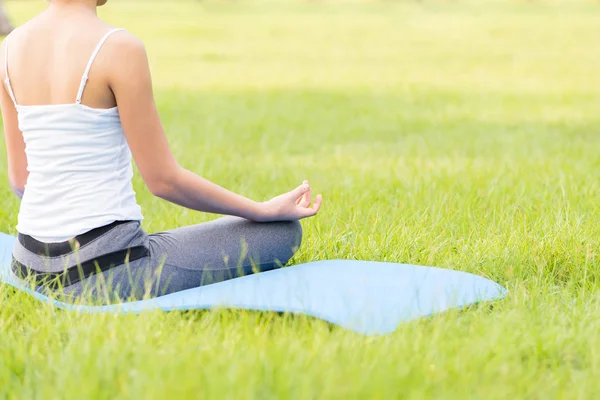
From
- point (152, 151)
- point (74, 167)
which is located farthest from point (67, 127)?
point (152, 151)

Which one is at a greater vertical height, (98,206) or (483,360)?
(98,206)

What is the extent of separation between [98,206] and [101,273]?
0.66 feet

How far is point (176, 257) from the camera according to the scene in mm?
2678

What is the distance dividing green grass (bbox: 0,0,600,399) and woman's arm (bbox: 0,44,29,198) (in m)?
0.43

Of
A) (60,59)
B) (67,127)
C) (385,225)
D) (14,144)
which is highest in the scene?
(60,59)

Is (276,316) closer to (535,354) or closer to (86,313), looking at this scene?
(86,313)

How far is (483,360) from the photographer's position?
2.11 metres

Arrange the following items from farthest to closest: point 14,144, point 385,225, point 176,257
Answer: point 385,225 → point 14,144 → point 176,257

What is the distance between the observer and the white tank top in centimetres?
247

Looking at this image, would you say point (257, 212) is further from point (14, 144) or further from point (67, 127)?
point (14, 144)

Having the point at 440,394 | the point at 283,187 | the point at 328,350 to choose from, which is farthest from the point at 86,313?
the point at 283,187

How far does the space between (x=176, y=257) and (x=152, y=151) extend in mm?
368

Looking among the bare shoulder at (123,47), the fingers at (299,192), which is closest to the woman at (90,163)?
the bare shoulder at (123,47)

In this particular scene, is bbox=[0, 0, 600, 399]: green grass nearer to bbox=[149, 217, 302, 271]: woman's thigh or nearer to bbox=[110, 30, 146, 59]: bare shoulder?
bbox=[149, 217, 302, 271]: woman's thigh
